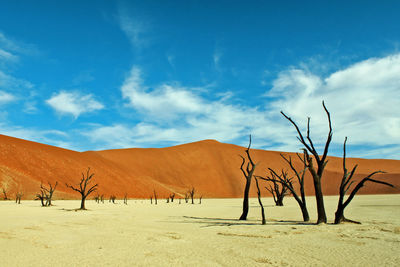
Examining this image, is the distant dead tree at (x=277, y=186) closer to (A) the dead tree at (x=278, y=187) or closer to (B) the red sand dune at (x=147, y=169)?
(A) the dead tree at (x=278, y=187)

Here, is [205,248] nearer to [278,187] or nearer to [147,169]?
[278,187]

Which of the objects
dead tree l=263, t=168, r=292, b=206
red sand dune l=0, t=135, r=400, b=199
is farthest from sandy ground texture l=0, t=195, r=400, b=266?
red sand dune l=0, t=135, r=400, b=199

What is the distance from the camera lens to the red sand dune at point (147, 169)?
5403 cm

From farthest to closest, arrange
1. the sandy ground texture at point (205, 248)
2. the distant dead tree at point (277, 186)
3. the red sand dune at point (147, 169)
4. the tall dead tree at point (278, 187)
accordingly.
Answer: the red sand dune at point (147, 169) < the distant dead tree at point (277, 186) < the tall dead tree at point (278, 187) < the sandy ground texture at point (205, 248)

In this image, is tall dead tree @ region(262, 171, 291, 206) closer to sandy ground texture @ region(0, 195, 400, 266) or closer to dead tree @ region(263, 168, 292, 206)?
dead tree @ region(263, 168, 292, 206)

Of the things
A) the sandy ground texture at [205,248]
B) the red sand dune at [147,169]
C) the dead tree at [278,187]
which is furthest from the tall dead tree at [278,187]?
the red sand dune at [147,169]

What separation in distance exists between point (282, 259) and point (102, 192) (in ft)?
190

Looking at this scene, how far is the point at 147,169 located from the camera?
87.3 meters

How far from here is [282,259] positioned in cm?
576

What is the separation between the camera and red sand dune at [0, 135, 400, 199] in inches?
2127

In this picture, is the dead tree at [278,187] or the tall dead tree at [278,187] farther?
the dead tree at [278,187]

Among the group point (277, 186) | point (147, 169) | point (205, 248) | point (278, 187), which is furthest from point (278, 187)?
point (147, 169)

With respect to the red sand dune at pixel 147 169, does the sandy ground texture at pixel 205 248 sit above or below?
below

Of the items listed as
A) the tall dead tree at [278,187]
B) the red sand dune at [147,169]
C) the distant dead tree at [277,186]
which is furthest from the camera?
the red sand dune at [147,169]
